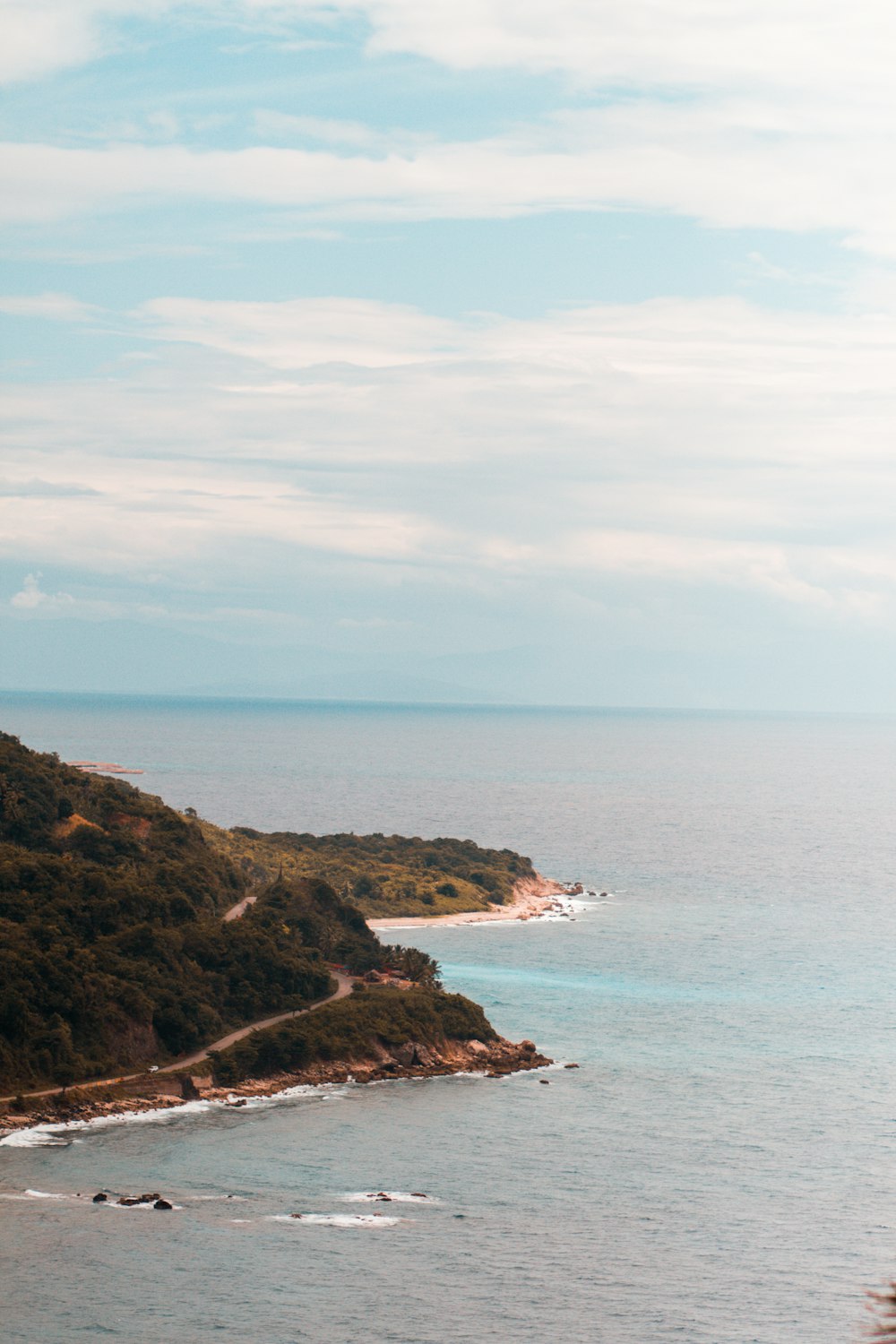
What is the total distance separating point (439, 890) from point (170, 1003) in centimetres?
8010

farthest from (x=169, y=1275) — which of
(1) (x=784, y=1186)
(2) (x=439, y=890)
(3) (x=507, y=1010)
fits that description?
(2) (x=439, y=890)

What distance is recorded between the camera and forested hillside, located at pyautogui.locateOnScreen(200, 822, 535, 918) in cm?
16962

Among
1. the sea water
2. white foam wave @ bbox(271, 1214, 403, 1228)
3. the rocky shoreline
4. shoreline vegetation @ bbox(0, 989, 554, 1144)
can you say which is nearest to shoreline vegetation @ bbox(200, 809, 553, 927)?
the sea water

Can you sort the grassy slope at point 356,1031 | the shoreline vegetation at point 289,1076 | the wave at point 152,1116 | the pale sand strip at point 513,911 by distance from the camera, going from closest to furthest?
the wave at point 152,1116 → the shoreline vegetation at point 289,1076 → the grassy slope at point 356,1031 → the pale sand strip at point 513,911

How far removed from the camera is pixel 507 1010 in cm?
11562

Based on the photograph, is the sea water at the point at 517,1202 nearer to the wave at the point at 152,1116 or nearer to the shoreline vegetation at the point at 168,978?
the wave at the point at 152,1116

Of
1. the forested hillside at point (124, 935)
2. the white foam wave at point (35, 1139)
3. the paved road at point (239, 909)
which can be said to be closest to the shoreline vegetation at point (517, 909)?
the paved road at point (239, 909)

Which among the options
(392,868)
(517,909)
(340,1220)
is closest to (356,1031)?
(340,1220)

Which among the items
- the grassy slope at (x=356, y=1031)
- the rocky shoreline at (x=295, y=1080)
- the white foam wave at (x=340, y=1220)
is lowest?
the white foam wave at (x=340, y=1220)

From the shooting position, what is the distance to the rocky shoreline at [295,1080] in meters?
82.9

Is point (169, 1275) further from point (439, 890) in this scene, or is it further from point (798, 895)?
point (798, 895)

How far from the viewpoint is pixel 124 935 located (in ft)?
334

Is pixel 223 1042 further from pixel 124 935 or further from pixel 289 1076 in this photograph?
pixel 124 935

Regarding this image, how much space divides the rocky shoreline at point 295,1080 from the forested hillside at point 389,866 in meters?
61.0
